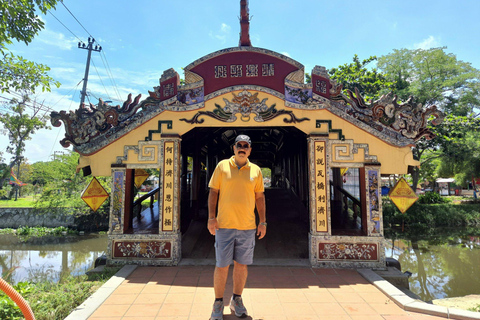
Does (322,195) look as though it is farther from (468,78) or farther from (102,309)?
(468,78)

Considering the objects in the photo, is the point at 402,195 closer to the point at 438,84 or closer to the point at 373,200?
the point at 373,200

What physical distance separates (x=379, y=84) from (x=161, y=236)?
1237 centimetres

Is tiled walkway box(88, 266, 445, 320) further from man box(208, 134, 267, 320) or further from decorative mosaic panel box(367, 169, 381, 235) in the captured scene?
decorative mosaic panel box(367, 169, 381, 235)

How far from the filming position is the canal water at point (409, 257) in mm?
7242

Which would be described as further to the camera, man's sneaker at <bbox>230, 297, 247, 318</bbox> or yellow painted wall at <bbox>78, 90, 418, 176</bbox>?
yellow painted wall at <bbox>78, 90, 418, 176</bbox>

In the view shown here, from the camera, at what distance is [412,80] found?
52.5ft

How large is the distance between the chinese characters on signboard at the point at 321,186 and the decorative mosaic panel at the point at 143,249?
9.31 ft

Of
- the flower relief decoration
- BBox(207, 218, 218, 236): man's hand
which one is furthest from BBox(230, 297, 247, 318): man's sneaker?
the flower relief decoration

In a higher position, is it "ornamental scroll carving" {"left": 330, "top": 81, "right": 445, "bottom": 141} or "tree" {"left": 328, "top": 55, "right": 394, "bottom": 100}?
"tree" {"left": 328, "top": 55, "right": 394, "bottom": 100}

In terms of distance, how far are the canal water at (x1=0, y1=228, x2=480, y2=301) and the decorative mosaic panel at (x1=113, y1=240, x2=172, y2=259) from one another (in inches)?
153

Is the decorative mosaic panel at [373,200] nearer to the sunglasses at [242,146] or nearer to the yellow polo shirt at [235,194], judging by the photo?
the yellow polo shirt at [235,194]

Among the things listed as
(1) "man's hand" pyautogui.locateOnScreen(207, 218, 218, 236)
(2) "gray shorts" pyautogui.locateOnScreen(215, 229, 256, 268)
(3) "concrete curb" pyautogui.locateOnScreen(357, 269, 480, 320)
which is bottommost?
(3) "concrete curb" pyautogui.locateOnScreen(357, 269, 480, 320)

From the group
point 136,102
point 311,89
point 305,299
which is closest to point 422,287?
point 305,299

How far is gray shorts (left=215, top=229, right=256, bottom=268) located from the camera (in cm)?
294
